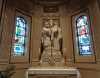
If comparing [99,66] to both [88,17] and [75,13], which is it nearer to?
[88,17]

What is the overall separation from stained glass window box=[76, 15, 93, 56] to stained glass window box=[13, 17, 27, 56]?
94.0 inches

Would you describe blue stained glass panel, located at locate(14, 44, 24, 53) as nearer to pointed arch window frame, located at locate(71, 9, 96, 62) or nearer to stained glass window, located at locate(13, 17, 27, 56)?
stained glass window, located at locate(13, 17, 27, 56)

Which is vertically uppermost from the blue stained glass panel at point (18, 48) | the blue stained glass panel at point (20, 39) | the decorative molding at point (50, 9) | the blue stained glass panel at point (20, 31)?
the decorative molding at point (50, 9)

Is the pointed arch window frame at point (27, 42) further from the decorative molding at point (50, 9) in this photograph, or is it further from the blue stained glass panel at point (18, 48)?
the decorative molding at point (50, 9)

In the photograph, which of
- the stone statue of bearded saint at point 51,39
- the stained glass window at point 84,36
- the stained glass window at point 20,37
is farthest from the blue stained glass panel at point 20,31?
the stained glass window at point 84,36

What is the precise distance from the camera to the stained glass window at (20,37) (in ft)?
16.3

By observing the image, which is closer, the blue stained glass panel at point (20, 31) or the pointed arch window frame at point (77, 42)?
the pointed arch window frame at point (77, 42)

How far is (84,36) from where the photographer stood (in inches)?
203

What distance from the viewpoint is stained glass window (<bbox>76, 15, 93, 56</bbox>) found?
4848 millimetres

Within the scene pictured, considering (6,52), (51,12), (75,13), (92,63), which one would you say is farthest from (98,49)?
(6,52)

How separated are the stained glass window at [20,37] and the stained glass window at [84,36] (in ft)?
7.83

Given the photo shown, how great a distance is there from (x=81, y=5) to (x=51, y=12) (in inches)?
56.8

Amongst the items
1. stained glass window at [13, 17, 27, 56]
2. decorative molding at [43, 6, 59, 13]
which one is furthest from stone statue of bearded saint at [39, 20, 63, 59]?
stained glass window at [13, 17, 27, 56]

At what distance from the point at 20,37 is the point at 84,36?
277 cm
